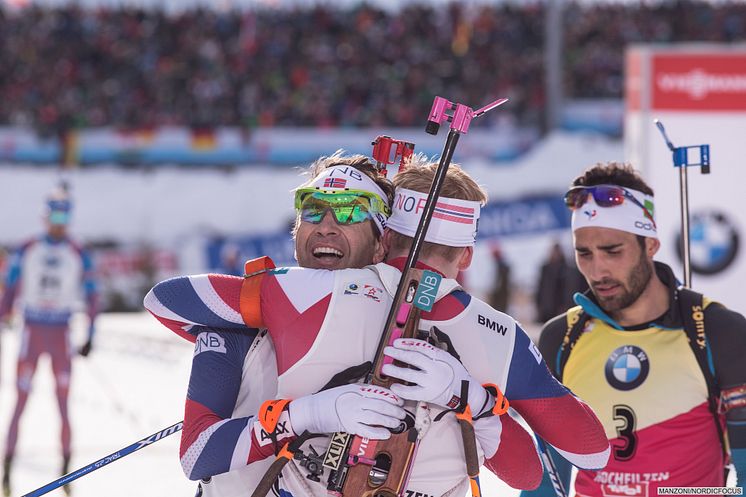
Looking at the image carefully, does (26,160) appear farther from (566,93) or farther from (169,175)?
(566,93)

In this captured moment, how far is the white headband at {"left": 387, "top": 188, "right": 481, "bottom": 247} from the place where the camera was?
9.32 feet

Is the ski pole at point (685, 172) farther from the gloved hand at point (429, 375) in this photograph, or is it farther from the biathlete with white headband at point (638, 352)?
the gloved hand at point (429, 375)

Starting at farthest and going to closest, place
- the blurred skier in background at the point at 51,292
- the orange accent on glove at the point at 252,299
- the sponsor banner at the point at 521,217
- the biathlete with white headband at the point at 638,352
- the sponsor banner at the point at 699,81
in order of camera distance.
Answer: the sponsor banner at the point at 521,217
the sponsor banner at the point at 699,81
the blurred skier in background at the point at 51,292
the biathlete with white headband at the point at 638,352
the orange accent on glove at the point at 252,299

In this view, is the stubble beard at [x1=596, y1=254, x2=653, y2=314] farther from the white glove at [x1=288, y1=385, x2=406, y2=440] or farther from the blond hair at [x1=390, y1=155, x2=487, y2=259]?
the white glove at [x1=288, y1=385, x2=406, y2=440]

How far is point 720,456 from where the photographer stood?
3.54 meters

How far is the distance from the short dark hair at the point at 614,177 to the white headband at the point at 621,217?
50 millimetres

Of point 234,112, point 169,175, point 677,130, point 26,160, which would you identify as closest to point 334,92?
point 234,112

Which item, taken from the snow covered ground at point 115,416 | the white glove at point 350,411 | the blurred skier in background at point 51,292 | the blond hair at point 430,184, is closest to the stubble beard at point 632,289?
the blond hair at point 430,184

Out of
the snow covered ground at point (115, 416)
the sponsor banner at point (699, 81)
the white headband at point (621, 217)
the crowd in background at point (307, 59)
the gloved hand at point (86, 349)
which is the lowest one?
the snow covered ground at point (115, 416)

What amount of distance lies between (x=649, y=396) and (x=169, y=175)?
20.7m

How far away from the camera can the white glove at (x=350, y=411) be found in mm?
2535

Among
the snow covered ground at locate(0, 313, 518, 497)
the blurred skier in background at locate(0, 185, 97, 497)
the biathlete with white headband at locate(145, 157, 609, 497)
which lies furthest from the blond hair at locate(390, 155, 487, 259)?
the blurred skier in background at locate(0, 185, 97, 497)

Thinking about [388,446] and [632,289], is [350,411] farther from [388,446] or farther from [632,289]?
[632,289]

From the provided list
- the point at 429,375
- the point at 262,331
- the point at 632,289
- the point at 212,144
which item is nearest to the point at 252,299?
the point at 262,331
